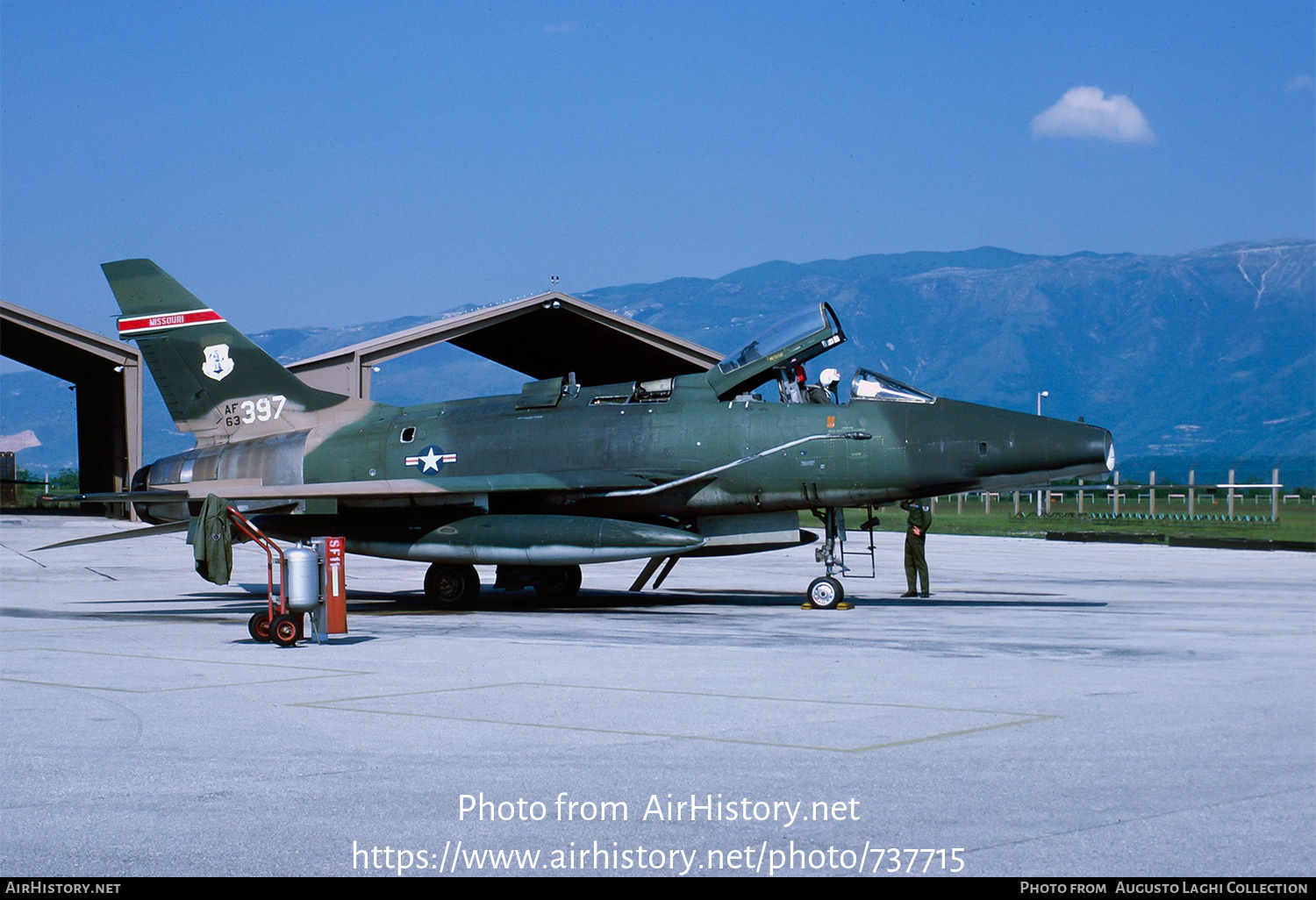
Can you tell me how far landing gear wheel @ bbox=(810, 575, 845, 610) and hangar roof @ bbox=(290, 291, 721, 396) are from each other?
21257 mm

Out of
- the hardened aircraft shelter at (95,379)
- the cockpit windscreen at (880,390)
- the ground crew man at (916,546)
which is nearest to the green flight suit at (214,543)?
the cockpit windscreen at (880,390)

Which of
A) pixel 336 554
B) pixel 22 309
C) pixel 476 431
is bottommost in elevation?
pixel 336 554

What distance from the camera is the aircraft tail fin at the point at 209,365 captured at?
19.0m

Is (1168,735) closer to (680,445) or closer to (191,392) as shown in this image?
(680,445)

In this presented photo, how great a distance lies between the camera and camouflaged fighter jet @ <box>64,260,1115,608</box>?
49.7ft

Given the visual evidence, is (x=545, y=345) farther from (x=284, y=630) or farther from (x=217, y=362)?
(x=284, y=630)

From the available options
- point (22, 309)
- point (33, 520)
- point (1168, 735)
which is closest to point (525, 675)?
point (1168, 735)

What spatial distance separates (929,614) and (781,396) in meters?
3.21

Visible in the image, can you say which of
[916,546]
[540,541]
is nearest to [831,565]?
[916,546]

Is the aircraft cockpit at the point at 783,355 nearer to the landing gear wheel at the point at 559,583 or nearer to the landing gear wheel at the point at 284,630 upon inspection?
the landing gear wheel at the point at 559,583

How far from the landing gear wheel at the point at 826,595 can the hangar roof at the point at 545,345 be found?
21.3 metres

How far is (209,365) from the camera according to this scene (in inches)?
751

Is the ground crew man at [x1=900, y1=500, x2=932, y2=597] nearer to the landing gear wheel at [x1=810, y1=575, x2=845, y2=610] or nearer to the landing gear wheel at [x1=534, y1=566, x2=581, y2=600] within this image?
the landing gear wheel at [x1=810, y1=575, x2=845, y2=610]

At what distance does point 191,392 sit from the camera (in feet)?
63.1
